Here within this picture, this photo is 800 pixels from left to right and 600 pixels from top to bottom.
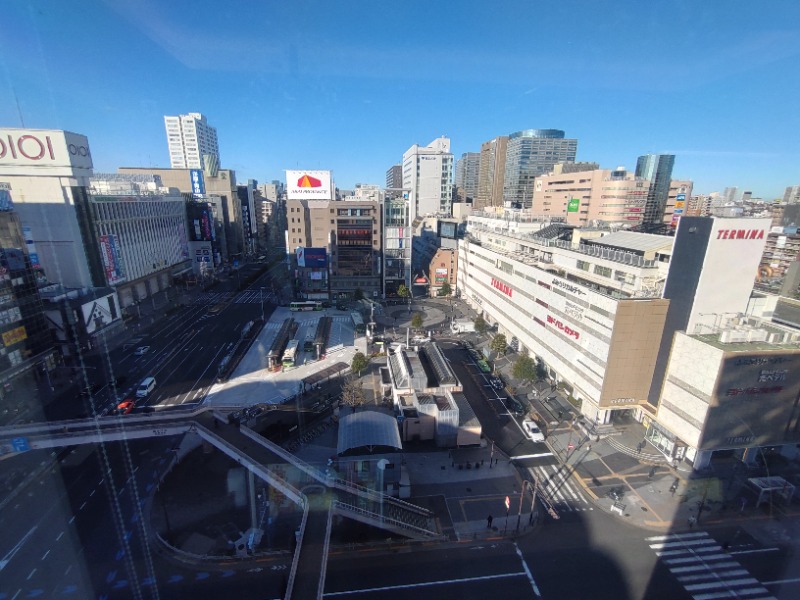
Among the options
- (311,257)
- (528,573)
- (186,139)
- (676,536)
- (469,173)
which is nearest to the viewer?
(528,573)

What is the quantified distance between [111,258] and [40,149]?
9.10 meters

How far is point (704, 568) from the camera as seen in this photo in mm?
Answer: 10852

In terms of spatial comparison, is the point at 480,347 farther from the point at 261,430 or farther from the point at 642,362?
the point at 261,430

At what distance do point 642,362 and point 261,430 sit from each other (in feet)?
56.7

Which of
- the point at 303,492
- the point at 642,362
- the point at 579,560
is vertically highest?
the point at 642,362

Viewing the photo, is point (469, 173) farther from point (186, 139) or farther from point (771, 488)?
point (771, 488)

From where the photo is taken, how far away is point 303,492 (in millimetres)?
11992

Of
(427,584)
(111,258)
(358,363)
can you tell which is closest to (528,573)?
(427,584)

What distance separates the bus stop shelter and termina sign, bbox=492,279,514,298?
1516 centimetres

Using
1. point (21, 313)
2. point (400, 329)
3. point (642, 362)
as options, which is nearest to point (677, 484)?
point (642, 362)

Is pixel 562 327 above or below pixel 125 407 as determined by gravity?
above

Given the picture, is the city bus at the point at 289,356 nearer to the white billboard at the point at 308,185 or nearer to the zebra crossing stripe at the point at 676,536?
the white billboard at the point at 308,185

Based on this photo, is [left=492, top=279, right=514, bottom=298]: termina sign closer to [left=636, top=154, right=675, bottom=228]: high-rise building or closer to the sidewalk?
the sidewalk

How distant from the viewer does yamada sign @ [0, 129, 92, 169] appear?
879 inches
